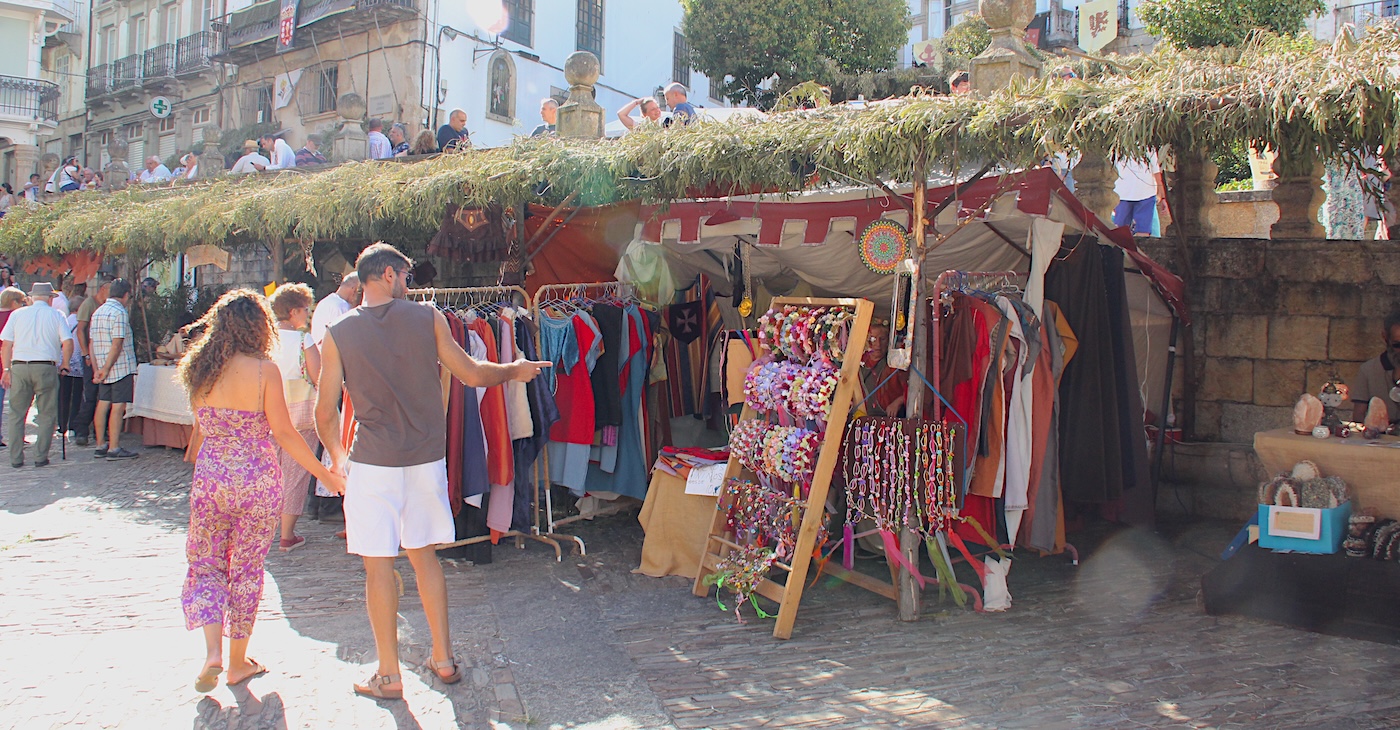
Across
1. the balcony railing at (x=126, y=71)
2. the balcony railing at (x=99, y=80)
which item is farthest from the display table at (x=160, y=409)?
the balcony railing at (x=99, y=80)

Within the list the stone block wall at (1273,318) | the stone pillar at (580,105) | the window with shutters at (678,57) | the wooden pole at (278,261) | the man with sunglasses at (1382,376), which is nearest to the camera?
the man with sunglasses at (1382,376)

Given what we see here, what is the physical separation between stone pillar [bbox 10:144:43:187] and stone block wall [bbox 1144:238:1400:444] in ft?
113

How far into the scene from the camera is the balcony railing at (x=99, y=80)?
107 ft

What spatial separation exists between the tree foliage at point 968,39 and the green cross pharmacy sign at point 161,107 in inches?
892

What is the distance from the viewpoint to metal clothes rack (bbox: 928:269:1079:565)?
5.04m

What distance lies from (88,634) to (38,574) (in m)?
1.40

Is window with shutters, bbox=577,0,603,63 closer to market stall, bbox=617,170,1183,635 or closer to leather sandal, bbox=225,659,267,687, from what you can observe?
market stall, bbox=617,170,1183,635

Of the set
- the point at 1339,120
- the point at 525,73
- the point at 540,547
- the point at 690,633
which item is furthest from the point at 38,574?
the point at 525,73

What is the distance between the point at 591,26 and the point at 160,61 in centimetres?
1382

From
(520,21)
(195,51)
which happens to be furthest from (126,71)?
(520,21)

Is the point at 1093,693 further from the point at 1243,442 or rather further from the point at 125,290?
the point at 125,290

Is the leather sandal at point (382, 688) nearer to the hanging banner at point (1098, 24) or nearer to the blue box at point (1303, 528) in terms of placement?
the blue box at point (1303, 528)

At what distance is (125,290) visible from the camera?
9.33 metres

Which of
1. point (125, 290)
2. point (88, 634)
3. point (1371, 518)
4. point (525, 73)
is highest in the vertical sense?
point (525, 73)
